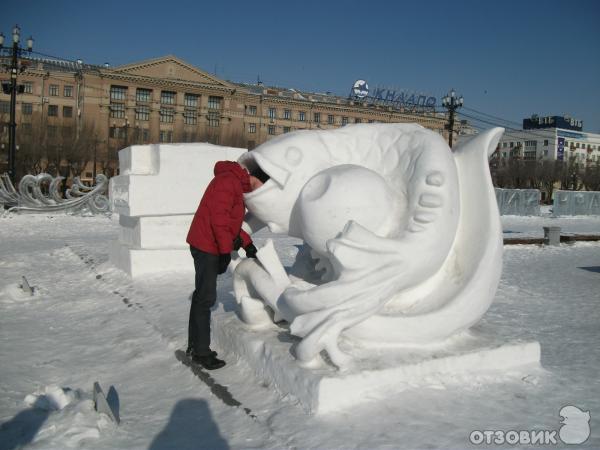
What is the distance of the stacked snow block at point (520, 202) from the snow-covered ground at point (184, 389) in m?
19.0

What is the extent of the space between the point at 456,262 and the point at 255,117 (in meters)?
54.9

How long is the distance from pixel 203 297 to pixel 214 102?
53.1 m

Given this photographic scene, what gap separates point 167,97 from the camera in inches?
2060

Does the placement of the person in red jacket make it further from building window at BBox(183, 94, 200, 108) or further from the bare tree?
the bare tree

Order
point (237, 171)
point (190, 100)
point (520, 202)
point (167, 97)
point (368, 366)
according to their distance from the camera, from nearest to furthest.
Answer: point (368, 366), point (237, 171), point (520, 202), point (167, 97), point (190, 100)

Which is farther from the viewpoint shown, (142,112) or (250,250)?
(142,112)

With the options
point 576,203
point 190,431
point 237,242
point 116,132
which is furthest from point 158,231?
point 116,132

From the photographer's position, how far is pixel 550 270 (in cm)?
859

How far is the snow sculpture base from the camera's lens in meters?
2.82

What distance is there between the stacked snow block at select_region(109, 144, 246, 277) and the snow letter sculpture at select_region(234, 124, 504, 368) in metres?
3.63

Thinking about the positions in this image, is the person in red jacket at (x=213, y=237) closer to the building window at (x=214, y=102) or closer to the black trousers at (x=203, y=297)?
the black trousers at (x=203, y=297)

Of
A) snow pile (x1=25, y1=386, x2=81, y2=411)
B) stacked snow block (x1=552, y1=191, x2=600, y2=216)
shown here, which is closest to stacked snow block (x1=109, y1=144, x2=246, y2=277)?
snow pile (x1=25, y1=386, x2=81, y2=411)

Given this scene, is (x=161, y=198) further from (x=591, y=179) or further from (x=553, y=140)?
(x=553, y=140)

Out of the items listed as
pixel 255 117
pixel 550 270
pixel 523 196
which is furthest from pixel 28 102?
pixel 550 270
